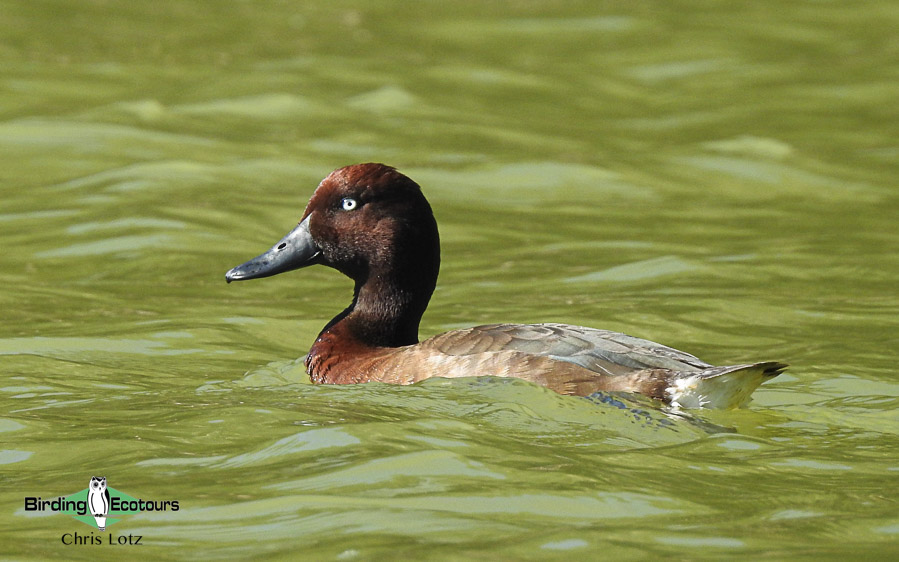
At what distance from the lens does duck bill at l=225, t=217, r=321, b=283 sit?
8.09 m

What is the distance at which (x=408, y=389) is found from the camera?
7.00 meters

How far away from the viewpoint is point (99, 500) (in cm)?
520

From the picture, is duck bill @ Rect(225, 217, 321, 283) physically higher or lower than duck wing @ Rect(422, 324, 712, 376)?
higher

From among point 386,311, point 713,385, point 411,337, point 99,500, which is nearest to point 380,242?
point 386,311

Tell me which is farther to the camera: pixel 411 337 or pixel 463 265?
pixel 463 265

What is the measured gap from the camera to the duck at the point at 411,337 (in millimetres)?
6707

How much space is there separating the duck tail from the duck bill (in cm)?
237

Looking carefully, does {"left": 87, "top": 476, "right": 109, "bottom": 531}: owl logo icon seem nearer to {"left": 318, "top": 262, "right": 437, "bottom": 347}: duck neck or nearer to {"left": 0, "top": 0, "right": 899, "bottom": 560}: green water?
{"left": 0, "top": 0, "right": 899, "bottom": 560}: green water

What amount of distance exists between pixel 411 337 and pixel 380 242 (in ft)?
1.84

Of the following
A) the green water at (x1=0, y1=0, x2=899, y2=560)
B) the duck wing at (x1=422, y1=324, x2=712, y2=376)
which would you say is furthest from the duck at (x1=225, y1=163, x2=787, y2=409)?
the green water at (x1=0, y1=0, x2=899, y2=560)

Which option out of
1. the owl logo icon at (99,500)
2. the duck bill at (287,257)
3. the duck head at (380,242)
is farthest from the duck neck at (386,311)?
the owl logo icon at (99,500)

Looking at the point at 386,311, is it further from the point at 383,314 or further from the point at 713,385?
the point at 713,385

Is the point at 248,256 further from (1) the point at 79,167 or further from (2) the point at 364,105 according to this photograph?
(2) the point at 364,105

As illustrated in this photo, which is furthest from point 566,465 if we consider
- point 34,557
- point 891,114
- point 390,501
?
point 891,114
